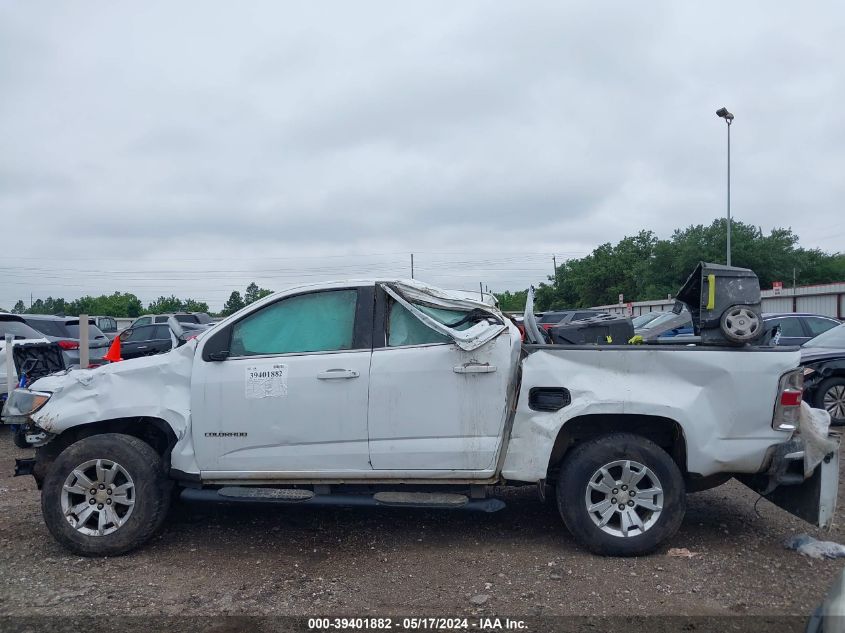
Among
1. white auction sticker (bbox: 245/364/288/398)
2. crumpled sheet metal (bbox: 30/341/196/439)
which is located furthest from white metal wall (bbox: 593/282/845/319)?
crumpled sheet metal (bbox: 30/341/196/439)

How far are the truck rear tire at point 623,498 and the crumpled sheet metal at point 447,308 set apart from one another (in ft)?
3.46

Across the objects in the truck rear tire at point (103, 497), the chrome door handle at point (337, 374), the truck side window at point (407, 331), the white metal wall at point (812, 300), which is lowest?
the truck rear tire at point (103, 497)

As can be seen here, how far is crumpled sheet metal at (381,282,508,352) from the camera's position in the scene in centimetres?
495

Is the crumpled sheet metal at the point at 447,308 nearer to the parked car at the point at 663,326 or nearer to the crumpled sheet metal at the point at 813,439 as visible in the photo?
the parked car at the point at 663,326

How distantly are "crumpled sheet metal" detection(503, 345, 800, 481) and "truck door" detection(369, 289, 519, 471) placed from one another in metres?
0.19

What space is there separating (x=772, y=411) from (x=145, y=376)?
4389 millimetres

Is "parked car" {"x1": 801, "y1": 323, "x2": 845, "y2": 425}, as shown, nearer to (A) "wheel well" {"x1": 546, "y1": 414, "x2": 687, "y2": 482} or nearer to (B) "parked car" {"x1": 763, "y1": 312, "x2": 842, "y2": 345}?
(B) "parked car" {"x1": 763, "y1": 312, "x2": 842, "y2": 345}

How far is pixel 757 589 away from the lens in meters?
4.43

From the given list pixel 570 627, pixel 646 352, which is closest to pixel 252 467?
pixel 570 627

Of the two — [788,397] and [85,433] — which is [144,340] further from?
[788,397]

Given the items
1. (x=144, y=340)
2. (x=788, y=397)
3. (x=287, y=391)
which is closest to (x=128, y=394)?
(x=287, y=391)

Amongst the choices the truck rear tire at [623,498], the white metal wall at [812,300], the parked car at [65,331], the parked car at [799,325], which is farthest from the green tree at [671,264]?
the truck rear tire at [623,498]

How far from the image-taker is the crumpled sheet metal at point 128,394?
17.1ft

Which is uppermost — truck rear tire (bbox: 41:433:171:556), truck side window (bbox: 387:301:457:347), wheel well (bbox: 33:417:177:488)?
truck side window (bbox: 387:301:457:347)
